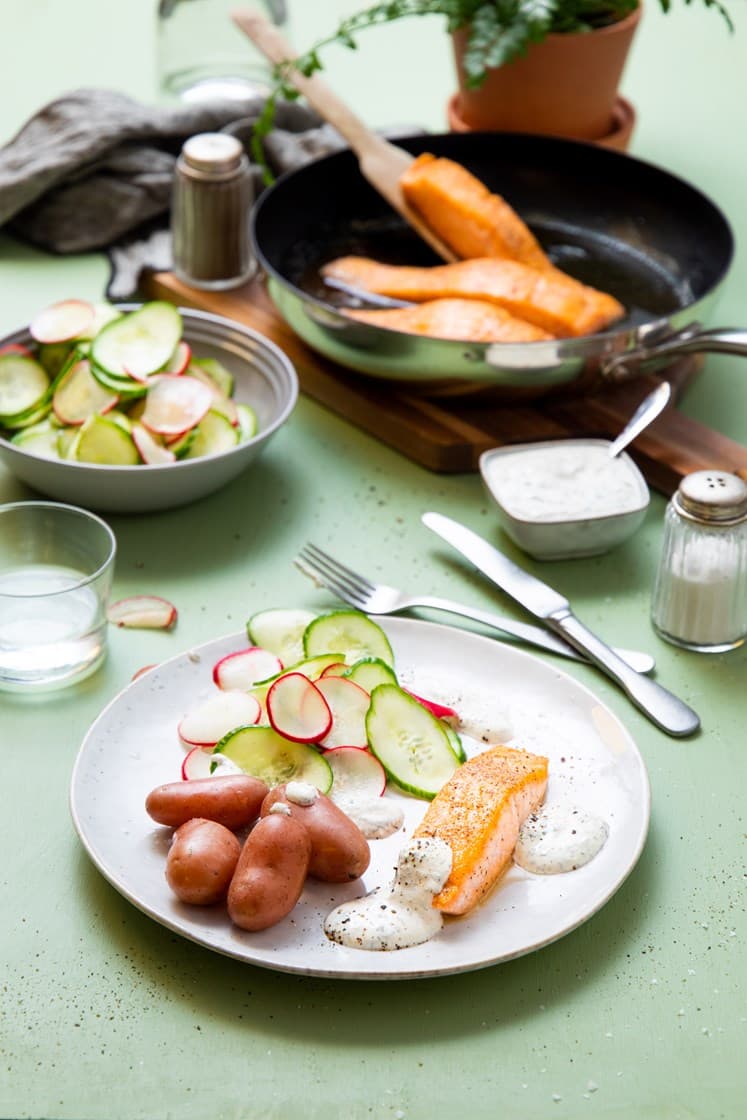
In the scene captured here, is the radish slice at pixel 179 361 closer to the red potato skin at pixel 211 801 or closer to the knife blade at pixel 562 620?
the knife blade at pixel 562 620

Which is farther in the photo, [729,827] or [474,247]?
[474,247]

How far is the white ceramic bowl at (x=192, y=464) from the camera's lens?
5.60 ft

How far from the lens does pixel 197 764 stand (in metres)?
1.38

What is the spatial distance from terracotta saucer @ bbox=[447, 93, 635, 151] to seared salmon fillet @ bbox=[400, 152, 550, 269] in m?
0.32

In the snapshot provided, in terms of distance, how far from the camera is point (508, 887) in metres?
1.27

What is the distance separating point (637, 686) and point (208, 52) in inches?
67.0

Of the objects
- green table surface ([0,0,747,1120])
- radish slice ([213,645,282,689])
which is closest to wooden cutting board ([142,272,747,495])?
green table surface ([0,0,747,1120])

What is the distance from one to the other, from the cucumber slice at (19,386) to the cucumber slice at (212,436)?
21 cm

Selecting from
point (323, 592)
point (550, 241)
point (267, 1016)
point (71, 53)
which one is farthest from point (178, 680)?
point (71, 53)

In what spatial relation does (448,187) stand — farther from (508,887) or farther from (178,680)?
(508,887)

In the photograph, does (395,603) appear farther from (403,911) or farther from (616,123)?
(616,123)

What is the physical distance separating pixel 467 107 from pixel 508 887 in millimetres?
1544

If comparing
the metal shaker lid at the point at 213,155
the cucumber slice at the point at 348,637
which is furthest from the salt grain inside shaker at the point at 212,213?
the cucumber slice at the point at 348,637

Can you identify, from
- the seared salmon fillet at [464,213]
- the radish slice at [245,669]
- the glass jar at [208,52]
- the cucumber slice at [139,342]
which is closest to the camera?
the radish slice at [245,669]
